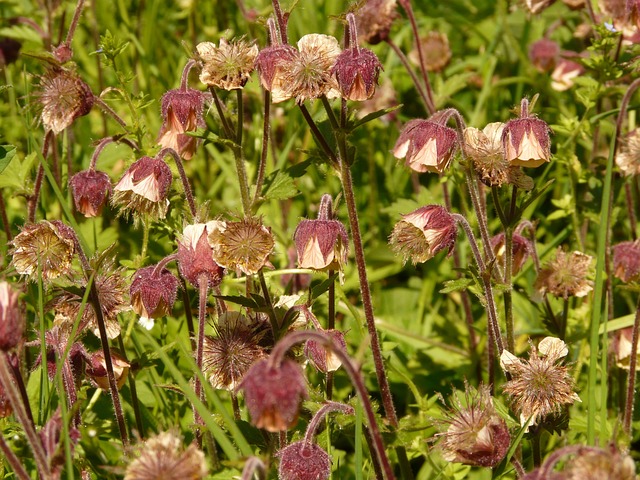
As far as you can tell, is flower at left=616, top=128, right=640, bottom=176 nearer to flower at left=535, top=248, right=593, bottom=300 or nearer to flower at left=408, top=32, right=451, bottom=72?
flower at left=535, top=248, right=593, bottom=300

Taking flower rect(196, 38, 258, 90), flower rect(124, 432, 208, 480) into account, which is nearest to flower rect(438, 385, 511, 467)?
flower rect(124, 432, 208, 480)

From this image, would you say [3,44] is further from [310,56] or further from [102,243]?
[310,56]

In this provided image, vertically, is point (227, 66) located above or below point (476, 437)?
above

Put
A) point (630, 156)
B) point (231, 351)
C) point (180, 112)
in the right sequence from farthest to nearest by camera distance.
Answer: point (630, 156) → point (180, 112) → point (231, 351)

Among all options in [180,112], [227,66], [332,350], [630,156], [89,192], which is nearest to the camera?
[332,350]

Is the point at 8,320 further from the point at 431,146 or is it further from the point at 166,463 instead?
the point at 431,146

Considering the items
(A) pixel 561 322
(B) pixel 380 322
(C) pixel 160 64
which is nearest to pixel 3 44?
(C) pixel 160 64

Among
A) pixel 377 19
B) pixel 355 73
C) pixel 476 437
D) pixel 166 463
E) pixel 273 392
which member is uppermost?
pixel 377 19

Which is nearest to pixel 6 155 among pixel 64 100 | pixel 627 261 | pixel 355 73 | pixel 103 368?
pixel 64 100
